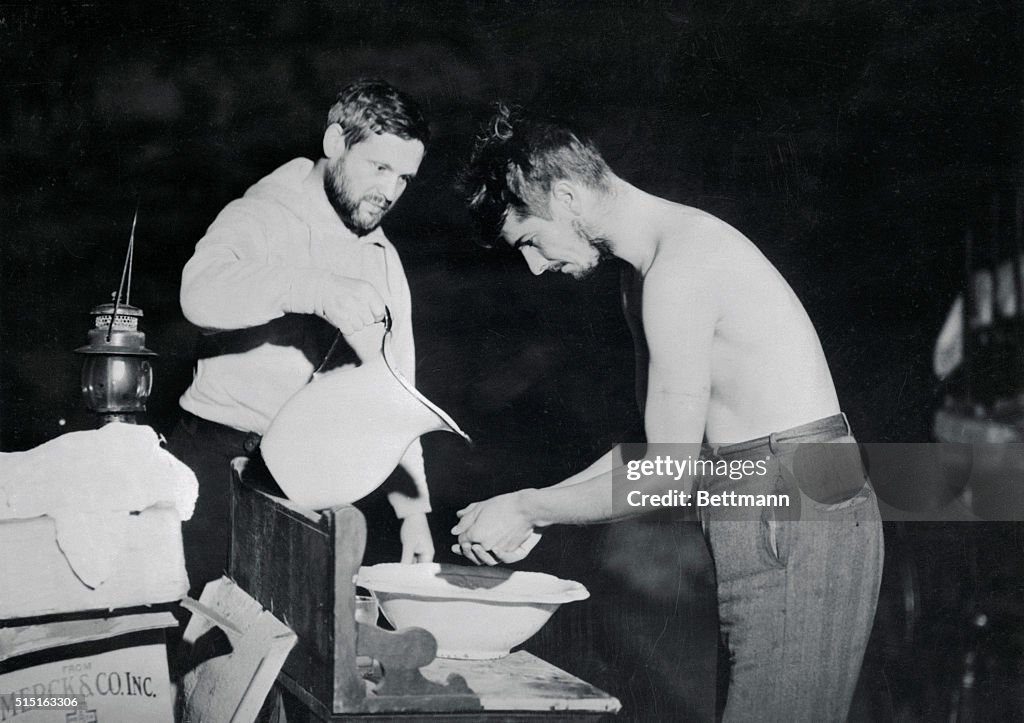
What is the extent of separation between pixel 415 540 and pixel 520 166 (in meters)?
0.98

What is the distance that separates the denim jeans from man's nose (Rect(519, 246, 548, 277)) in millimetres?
Result: 627

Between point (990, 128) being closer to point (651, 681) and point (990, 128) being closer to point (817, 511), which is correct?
point (817, 511)

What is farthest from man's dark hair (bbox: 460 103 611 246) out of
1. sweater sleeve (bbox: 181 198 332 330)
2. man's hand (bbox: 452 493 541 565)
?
man's hand (bbox: 452 493 541 565)

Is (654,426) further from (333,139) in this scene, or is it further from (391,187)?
(333,139)

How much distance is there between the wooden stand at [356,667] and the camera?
1.73 meters

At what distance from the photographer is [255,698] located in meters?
1.84

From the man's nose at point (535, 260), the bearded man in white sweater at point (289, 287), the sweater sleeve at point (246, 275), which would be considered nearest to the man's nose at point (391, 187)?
the bearded man in white sweater at point (289, 287)

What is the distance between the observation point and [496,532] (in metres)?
2.33

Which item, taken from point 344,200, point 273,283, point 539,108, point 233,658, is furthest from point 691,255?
point 233,658

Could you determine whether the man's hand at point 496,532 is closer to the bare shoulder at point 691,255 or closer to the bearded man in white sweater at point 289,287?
the bearded man in white sweater at point 289,287

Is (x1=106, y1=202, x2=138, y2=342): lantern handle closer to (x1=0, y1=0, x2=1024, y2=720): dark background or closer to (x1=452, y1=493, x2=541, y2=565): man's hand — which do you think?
(x1=0, y1=0, x2=1024, y2=720): dark background

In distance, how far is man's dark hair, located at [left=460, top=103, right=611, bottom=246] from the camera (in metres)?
2.44

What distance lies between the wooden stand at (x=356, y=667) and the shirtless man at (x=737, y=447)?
47 cm

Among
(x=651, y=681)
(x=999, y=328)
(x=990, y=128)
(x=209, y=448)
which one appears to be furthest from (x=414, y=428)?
(x=990, y=128)
